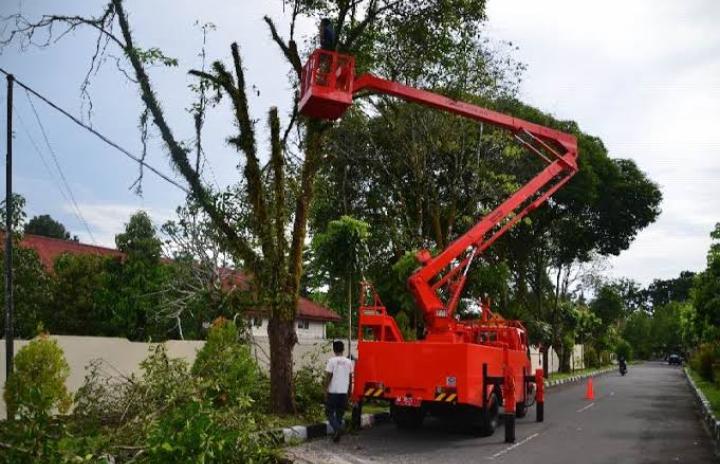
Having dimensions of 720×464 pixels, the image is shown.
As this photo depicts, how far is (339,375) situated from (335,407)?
1.81 ft

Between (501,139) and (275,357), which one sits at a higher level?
(501,139)

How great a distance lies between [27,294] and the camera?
20812 millimetres

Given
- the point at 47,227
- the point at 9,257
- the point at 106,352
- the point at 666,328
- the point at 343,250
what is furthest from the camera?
the point at 666,328

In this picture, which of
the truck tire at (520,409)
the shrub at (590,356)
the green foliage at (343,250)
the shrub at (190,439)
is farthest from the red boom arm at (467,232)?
the shrub at (590,356)

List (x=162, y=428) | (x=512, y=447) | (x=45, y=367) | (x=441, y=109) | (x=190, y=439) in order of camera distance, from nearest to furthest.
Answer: (x=190, y=439)
(x=162, y=428)
(x=512, y=447)
(x=45, y=367)
(x=441, y=109)

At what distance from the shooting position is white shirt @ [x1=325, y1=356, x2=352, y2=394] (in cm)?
1188

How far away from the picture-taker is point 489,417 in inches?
516

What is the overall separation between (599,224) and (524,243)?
4943mm

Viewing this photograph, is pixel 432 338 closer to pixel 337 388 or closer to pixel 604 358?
pixel 337 388

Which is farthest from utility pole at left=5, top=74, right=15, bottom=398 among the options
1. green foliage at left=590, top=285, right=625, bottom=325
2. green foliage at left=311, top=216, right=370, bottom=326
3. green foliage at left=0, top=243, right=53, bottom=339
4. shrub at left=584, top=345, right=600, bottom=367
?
shrub at left=584, top=345, right=600, bottom=367

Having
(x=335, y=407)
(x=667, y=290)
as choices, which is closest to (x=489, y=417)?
(x=335, y=407)

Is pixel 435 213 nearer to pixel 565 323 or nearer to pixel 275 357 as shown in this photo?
pixel 275 357

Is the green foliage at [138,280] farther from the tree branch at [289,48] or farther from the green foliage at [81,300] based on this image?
the tree branch at [289,48]

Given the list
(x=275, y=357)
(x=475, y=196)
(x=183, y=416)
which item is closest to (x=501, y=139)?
(x=475, y=196)
